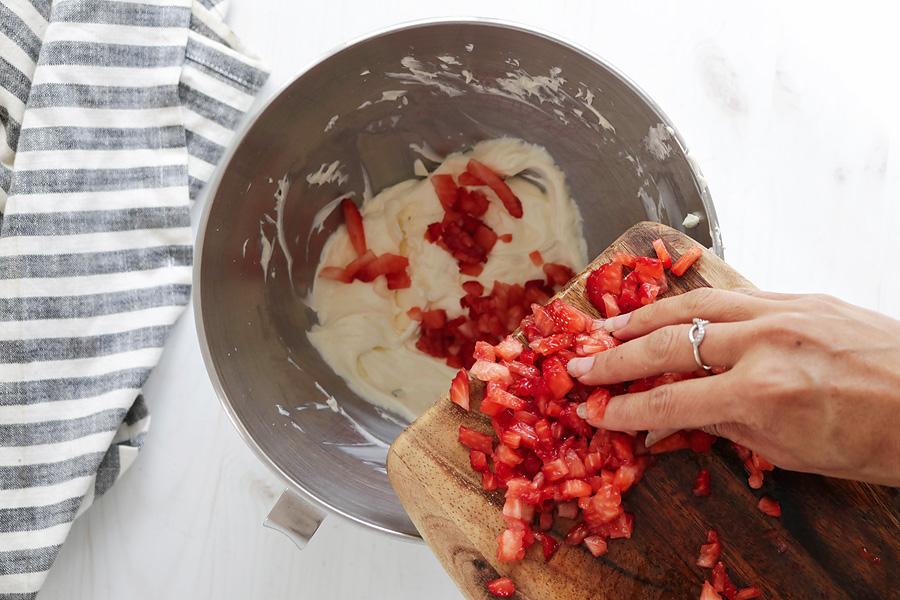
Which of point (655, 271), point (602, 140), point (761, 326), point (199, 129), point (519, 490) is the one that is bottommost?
point (519, 490)

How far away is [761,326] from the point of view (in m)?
1.05

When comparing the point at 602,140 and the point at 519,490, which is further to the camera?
the point at 602,140

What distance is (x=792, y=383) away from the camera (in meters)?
1.03

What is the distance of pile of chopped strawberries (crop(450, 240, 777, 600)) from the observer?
47.3 inches

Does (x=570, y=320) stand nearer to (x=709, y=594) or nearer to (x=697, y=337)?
(x=697, y=337)

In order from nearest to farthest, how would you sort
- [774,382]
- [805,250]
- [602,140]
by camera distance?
1. [774,382]
2. [602,140]
3. [805,250]

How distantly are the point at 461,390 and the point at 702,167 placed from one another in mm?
1071

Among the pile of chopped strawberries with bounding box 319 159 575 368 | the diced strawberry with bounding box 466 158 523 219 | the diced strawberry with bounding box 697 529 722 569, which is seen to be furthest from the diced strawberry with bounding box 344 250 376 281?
the diced strawberry with bounding box 697 529 722 569

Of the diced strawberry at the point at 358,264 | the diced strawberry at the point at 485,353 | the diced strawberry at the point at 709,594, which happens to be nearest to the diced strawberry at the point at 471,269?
the diced strawberry at the point at 358,264

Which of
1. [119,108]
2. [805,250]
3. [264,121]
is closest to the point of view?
[264,121]

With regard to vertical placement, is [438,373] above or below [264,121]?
below

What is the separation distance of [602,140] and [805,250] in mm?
754

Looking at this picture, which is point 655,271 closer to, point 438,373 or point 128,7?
point 438,373

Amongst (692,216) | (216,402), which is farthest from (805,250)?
(216,402)
